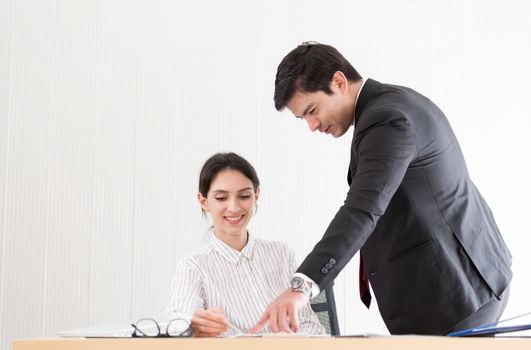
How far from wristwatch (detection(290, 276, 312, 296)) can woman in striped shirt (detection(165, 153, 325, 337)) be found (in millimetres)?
774

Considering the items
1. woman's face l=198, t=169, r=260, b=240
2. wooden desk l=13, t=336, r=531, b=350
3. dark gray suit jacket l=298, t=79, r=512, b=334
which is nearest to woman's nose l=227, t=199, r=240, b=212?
woman's face l=198, t=169, r=260, b=240

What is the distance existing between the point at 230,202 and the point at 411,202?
839mm

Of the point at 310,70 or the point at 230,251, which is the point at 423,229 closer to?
the point at 310,70

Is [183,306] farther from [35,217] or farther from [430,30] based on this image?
[430,30]

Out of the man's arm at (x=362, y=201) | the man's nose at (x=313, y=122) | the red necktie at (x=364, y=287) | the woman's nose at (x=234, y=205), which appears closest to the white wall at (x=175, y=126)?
the woman's nose at (x=234, y=205)

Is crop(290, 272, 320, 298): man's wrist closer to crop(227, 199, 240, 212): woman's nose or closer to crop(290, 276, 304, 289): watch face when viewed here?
crop(290, 276, 304, 289): watch face

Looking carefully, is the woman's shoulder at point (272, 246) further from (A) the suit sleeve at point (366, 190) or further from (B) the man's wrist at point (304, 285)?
(B) the man's wrist at point (304, 285)

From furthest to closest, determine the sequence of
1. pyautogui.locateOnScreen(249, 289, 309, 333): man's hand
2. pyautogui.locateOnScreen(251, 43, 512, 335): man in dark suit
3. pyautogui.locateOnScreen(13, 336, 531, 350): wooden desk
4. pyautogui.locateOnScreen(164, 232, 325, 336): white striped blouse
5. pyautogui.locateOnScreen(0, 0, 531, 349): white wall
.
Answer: pyautogui.locateOnScreen(0, 0, 531, 349): white wall < pyautogui.locateOnScreen(164, 232, 325, 336): white striped blouse < pyautogui.locateOnScreen(251, 43, 512, 335): man in dark suit < pyautogui.locateOnScreen(249, 289, 309, 333): man's hand < pyautogui.locateOnScreen(13, 336, 531, 350): wooden desk

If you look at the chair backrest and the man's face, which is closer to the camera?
the man's face

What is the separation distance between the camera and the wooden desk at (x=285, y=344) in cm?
99

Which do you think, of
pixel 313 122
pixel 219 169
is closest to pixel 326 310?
pixel 219 169

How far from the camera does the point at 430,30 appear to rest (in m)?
3.14

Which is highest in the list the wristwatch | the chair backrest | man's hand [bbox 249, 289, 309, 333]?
the wristwatch

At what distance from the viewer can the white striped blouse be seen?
2.05 meters
